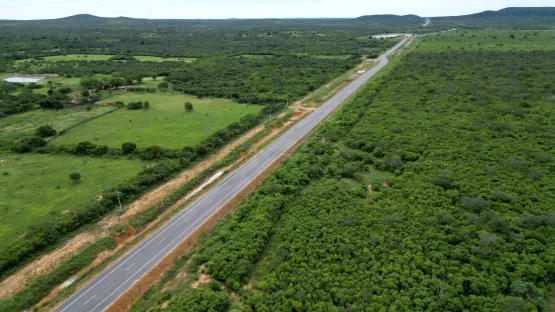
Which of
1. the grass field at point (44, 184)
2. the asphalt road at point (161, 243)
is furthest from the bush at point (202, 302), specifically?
the grass field at point (44, 184)

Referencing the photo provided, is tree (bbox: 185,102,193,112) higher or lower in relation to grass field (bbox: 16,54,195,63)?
lower

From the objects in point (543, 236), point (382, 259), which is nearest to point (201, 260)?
point (382, 259)

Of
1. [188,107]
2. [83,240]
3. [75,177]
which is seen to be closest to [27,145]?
[75,177]

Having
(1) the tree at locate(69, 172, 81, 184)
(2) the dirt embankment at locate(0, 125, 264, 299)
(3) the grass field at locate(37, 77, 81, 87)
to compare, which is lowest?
(2) the dirt embankment at locate(0, 125, 264, 299)

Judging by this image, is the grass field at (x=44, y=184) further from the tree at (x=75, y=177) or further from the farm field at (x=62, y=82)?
the farm field at (x=62, y=82)

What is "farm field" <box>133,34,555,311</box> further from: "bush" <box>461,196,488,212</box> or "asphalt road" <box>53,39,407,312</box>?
"asphalt road" <box>53,39,407,312</box>

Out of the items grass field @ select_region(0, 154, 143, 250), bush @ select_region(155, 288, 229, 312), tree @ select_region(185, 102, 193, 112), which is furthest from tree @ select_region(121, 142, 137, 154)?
bush @ select_region(155, 288, 229, 312)
